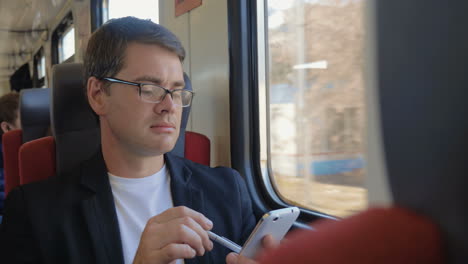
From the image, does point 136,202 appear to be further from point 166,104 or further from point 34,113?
point 34,113

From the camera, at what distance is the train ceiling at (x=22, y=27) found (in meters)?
5.80

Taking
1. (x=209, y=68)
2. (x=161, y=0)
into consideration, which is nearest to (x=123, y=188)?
(x=209, y=68)

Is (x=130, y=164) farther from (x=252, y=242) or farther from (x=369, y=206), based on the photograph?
(x=369, y=206)

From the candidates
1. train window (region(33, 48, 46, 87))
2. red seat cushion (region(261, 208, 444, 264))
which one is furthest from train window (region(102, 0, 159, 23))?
train window (region(33, 48, 46, 87))

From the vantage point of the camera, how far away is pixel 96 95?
4.51 ft

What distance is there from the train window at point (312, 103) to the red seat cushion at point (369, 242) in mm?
831

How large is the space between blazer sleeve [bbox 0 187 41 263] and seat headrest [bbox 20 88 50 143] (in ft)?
2.96

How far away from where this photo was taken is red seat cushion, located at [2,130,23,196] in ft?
6.12

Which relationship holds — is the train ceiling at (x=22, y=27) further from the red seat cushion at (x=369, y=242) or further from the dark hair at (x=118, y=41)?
the red seat cushion at (x=369, y=242)

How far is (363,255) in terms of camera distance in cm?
18

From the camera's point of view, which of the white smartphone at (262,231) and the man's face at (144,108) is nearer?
the white smartphone at (262,231)

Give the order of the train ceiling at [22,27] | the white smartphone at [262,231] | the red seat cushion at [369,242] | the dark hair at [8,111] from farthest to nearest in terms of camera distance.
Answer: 1. the train ceiling at [22,27]
2. the dark hair at [8,111]
3. the white smartphone at [262,231]
4. the red seat cushion at [369,242]

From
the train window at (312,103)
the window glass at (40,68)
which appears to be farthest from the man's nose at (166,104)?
the window glass at (40,68)

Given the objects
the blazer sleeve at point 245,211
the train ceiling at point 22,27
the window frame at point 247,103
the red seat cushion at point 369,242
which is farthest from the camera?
the train ceiling at point 22,27
